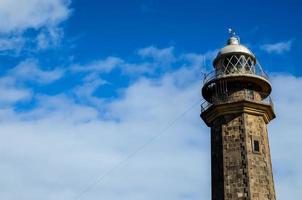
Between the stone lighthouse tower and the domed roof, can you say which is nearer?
the stone lighthouse tower

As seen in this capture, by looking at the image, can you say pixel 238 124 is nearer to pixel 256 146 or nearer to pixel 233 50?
pixel 256 146

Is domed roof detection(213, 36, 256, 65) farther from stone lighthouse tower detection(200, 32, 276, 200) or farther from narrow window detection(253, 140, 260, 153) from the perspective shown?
narrow window detection(253, 140, 260, 153)

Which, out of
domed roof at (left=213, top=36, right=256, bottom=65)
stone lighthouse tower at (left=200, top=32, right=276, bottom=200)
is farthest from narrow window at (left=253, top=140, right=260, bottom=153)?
domed roof at (left=213, top=36, right=256, bottom=65)

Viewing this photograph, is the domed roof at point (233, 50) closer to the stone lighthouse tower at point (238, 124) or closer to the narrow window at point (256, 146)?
the stone lighthouse tower at point (238, 124)

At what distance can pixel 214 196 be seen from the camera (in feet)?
91.9

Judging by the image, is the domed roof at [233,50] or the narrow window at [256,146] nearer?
the narrow window at [256,146]

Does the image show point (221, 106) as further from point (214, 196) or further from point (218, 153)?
point (214, 196)

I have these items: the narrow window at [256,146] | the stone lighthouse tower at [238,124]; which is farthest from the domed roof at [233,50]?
the narrow window at [256,146]

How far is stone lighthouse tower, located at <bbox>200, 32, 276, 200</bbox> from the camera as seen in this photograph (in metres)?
27.4

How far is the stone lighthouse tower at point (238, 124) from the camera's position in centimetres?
2742

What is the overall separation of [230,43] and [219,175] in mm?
8667

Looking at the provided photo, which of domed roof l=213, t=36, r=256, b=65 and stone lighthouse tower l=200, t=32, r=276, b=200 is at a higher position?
domed roof l=213, t=36, r=256, b=65

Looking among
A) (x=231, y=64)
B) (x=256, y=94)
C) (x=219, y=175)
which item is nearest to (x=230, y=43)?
(x=231, y=64)

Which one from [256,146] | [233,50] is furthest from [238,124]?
[233,50]
